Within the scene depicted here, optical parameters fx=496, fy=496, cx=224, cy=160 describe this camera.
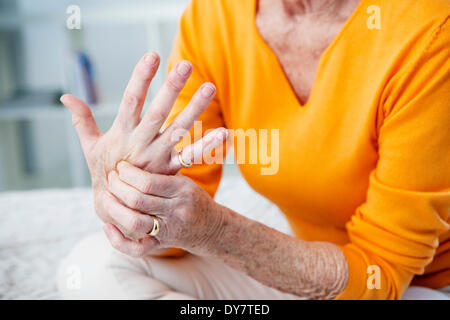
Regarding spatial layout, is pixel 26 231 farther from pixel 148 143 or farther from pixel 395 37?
pixel 395 37

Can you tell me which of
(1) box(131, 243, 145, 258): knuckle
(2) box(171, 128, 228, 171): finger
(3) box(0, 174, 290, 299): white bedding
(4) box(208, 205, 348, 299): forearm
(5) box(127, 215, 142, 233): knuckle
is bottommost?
(3) box(0, 174, 290, 299): white bedding

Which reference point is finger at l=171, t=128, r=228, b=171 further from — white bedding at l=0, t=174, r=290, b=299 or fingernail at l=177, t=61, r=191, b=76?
white bedding at l=0, t=174, r=290, b=299

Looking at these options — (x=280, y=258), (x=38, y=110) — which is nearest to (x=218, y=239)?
(x=280, y=258)

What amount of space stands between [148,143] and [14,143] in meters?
2.44

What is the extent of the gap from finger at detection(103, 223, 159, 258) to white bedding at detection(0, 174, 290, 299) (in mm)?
335

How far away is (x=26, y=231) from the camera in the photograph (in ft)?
4.05

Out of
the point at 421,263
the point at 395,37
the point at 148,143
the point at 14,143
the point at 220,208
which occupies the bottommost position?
the point at 14,143

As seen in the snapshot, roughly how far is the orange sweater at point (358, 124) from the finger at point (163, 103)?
0.24 meters

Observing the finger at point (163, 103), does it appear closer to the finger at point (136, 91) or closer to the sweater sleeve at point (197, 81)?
the finger at point (136, 91)

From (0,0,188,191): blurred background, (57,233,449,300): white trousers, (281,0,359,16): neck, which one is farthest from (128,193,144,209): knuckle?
(0,0,188,191): blurred background

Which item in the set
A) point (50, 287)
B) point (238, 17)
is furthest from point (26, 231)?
point (238, 17)

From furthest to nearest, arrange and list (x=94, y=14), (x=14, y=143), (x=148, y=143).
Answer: (x=14, y=143)
(x=94, y=14)
(x=148, y=143)

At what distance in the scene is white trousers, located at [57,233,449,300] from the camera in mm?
868

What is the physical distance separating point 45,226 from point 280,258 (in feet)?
2.35
